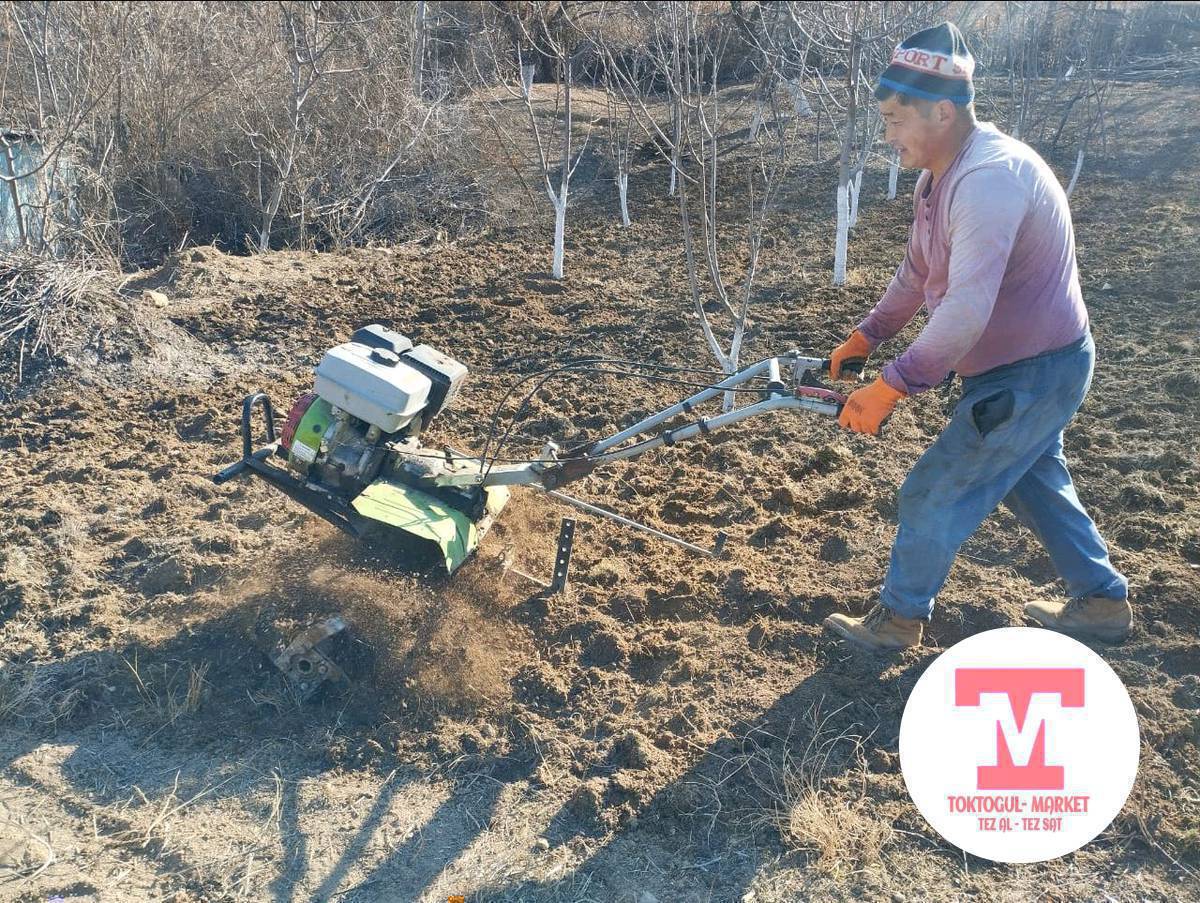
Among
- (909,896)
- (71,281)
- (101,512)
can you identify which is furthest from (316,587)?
(71,281)

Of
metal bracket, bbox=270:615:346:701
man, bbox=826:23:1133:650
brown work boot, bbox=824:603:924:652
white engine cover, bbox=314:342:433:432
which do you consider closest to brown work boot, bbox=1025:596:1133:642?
man, bbox=826:23:1133:650

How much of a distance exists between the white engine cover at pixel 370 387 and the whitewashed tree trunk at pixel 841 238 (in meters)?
4.75

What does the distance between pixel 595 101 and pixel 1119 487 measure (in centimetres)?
1073

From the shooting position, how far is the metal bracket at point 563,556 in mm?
4188

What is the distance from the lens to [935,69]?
3193 mm

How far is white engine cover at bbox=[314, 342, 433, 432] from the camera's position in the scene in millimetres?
3871

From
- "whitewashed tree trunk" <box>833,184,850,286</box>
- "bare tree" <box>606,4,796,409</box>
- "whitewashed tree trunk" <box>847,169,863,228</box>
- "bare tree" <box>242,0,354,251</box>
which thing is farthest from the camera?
"whitewashed tree trunk" <box>847,169,863,228</box>

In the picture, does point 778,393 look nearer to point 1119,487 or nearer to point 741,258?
point 1119,487

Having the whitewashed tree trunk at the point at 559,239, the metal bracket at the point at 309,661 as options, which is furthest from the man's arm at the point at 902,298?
the whitewashed tree trunk at the point at 559,239

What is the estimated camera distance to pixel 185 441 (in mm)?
5695

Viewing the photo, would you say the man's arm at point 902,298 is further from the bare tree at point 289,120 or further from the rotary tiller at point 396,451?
the bare tree at point 289,120

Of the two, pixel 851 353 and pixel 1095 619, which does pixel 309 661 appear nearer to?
pixel 851 353

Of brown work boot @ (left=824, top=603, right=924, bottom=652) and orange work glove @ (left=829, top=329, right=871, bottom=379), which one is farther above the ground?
orange work glove @ (left=829, top=329, right=871, bottom=379)

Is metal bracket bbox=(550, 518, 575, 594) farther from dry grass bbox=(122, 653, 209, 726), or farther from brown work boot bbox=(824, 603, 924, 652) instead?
dry grass bbox=(122, 653, 209, 726)
